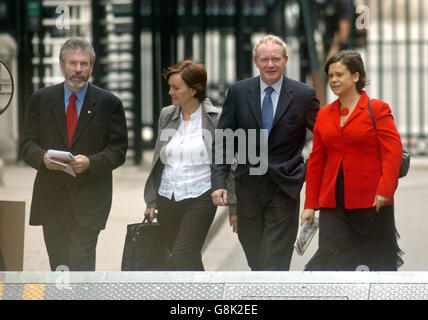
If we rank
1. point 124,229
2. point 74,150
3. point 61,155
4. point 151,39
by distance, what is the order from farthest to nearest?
point 151,39
point 124,229
point 74,150
point 61,155

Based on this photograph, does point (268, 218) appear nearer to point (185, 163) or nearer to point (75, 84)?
point (185, 163)

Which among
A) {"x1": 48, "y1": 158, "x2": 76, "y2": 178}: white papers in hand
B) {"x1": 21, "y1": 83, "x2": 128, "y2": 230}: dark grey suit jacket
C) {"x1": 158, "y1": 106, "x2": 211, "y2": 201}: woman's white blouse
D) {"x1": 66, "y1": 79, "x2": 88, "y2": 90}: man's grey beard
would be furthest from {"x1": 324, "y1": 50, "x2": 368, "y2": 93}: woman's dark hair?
{"x1": 48, "y1": 158, "x2": 76, "y2": 178}: white papers in hand

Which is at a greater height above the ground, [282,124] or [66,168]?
[282,124]

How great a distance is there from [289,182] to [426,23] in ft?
66.9

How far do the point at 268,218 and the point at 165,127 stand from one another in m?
0.69

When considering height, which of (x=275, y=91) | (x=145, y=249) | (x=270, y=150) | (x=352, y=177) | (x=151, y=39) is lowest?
(x=145, y=249)

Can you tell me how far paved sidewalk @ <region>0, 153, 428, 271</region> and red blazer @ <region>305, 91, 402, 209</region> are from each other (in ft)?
3.61

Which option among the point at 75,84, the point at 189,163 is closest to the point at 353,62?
the point at 189,163

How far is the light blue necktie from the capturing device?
5.18 meters

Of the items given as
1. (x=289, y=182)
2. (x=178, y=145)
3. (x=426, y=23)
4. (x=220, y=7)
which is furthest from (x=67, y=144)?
(x=426, y=23)

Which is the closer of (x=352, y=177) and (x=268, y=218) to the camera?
(x=352, y=177)

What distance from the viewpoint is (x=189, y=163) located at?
206 inches
